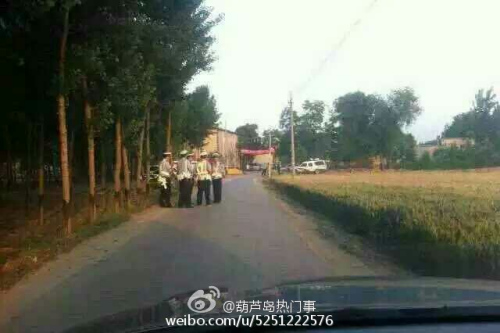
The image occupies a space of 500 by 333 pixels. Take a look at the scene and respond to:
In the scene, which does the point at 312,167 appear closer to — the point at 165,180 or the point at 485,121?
the point at 485,121

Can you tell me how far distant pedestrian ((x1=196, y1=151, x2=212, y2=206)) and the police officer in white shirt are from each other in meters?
0.96

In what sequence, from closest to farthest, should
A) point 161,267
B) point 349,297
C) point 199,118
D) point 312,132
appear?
point 349,297, point 161,267, point 199,118, point 312,132

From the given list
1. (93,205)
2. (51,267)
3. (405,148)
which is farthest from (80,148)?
(405,148)

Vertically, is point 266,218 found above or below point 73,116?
below

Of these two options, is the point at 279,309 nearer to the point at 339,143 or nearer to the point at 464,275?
the point at 464,275

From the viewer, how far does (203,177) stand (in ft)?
72.4

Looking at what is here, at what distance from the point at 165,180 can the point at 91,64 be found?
8.61 metres

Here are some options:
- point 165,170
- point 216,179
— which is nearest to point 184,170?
point 165,170

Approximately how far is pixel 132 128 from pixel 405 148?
57.4 meters

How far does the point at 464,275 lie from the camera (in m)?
8.23

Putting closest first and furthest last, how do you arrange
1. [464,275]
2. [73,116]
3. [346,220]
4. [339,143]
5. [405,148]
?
[464,275], [346,220], [73,116], [405,148], [339,143]

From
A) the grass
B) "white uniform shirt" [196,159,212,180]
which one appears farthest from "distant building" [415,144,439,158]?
the grass

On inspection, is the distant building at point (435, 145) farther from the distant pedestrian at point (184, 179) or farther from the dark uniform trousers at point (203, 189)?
the distant pedestrian at point (184, 179)

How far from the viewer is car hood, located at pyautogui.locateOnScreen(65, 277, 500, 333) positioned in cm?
322
